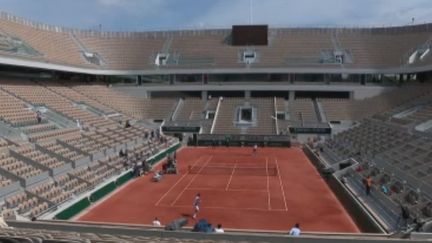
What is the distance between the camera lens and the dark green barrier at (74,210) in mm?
20047

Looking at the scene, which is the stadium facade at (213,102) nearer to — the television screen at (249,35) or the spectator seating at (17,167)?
the spectator seating at (17,167)

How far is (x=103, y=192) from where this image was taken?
2484cm

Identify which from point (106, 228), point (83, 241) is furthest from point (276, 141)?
point (83, 241)

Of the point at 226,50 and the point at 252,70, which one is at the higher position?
the point at 226,50

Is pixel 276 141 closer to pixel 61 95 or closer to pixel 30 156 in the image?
pixel 61 95

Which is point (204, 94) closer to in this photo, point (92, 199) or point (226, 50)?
point (226, 50)

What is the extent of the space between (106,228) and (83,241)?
7.65m

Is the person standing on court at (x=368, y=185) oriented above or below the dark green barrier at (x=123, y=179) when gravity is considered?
above

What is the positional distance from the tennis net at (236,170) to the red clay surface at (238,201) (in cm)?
22

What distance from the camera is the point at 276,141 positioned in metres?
46.6

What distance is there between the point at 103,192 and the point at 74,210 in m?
3.65

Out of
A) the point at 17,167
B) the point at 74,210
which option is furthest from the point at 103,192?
the point at 17,167

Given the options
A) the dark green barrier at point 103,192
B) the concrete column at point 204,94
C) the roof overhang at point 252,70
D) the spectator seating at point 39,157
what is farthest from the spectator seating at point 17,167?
the concrete column at point 204,94

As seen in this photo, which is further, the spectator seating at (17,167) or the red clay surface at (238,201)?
the spectator seating at (17,167)
